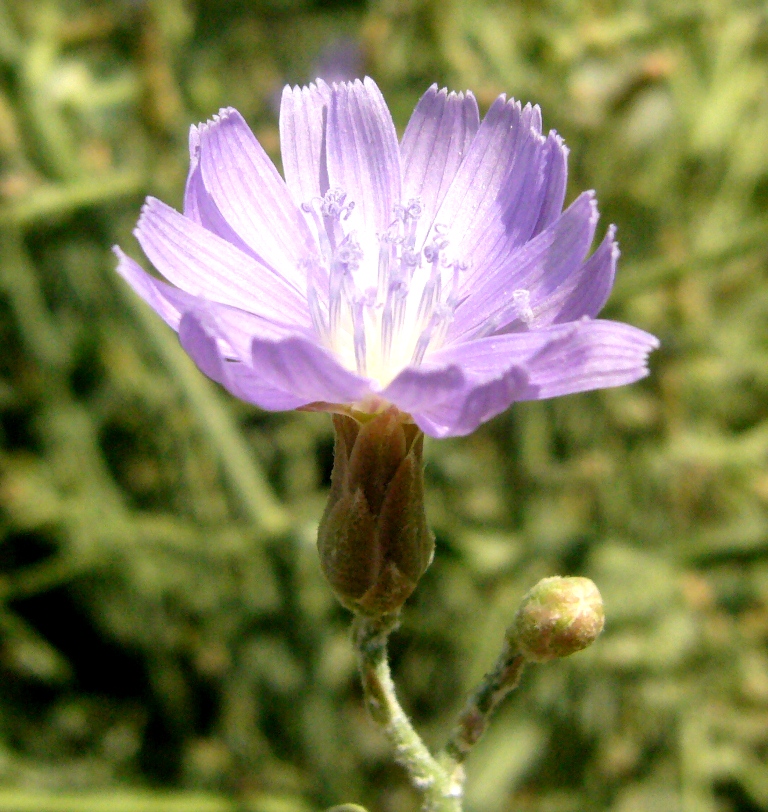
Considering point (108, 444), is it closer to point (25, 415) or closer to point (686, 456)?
point (25, 415)

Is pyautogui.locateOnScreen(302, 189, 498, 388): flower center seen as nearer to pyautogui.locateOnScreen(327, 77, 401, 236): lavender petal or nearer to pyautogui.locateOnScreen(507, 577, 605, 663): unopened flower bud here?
pyautogui.locateOnScreen(327, 77, 401, 236): lavender petal

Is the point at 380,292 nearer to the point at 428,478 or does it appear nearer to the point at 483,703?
the point at 483,703

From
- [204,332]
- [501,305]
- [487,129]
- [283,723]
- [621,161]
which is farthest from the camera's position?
[621,161]

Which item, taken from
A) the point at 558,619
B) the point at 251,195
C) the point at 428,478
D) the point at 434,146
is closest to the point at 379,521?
the point at 558,619

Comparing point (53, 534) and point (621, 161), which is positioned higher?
point (621, 161)

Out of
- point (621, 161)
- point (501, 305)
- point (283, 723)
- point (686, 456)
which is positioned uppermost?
point (501, 305)

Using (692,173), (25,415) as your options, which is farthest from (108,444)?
A: (692,173)

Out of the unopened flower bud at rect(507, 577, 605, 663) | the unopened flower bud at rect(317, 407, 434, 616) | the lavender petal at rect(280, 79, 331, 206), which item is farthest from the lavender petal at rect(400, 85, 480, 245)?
the unopened flower bud at rect(507, 577, 605, 663)
